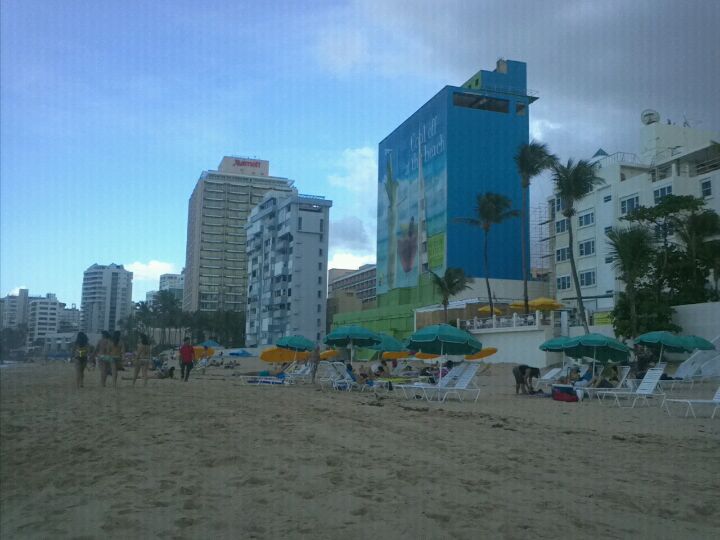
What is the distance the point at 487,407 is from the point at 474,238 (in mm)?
50322

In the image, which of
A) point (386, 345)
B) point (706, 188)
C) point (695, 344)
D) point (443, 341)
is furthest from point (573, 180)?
point (443, 341)

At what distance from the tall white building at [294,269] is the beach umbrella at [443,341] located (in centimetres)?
6705

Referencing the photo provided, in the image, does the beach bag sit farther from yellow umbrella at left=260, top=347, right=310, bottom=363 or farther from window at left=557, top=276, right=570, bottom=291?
window at left=557, top=276, right=570, bottom=291

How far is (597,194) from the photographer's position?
148 feet

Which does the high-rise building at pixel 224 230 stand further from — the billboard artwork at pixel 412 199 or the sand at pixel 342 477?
the sand at pixel 342 477

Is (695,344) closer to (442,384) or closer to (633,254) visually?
(633,254)

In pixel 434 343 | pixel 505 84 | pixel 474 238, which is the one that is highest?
pixel 505 84

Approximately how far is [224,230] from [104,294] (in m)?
83.7

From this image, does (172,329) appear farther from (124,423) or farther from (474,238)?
(124,423)

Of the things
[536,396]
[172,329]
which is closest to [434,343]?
[536,396]

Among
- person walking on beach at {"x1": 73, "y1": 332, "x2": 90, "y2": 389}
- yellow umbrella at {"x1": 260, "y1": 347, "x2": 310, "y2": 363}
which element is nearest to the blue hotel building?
yellow umbrella at {"x1": 260, "y1": 347, "x2": 310, "y2": 363}

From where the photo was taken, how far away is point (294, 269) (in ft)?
274

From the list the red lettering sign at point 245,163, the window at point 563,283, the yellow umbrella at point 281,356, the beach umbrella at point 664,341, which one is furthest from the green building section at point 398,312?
the red lettering sign at point 245,163

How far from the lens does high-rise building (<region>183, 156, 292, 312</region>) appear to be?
11594 cm
